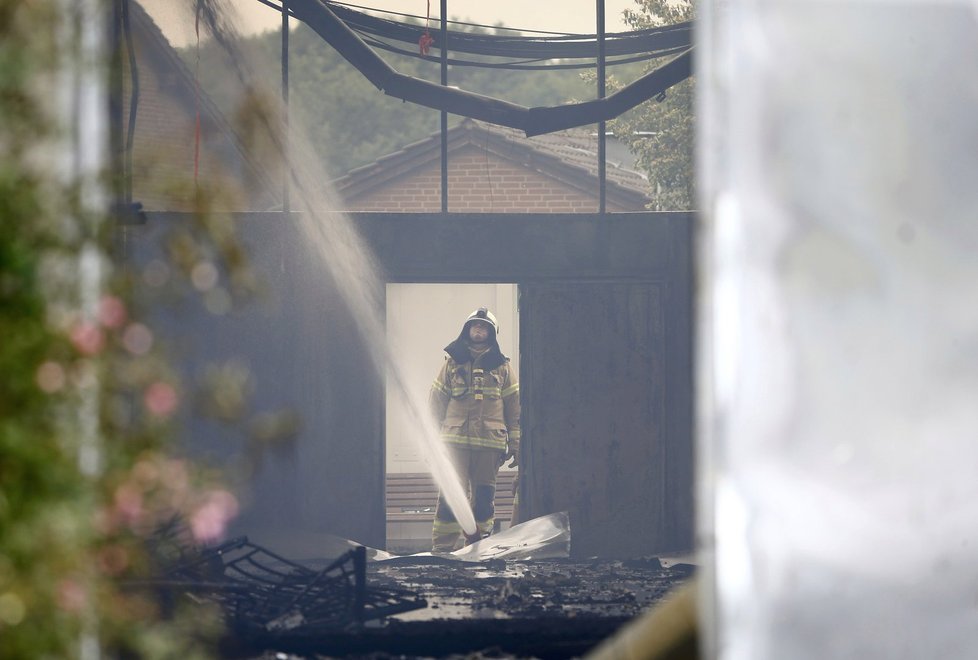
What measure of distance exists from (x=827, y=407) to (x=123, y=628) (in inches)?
50.8

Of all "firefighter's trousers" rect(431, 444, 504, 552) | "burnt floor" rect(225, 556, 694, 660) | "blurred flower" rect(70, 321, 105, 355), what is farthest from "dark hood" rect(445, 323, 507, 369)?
"blurred flower" rect(70, 321, 105, 355)

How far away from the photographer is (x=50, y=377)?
157 cm

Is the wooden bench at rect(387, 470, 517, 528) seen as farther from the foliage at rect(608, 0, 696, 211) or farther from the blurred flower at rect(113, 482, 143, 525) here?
the blurred flower at rect(113, 482, 143, 525)

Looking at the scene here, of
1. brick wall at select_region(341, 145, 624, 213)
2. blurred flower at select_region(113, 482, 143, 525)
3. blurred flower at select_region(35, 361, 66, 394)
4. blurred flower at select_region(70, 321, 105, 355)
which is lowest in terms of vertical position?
blurred flower at select_region(113, 482, 143, 525)

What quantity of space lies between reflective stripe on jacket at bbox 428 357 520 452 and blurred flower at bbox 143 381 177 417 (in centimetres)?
739

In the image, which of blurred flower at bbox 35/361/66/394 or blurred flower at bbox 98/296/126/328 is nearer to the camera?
blurred flower at bbox 35/361/66/394

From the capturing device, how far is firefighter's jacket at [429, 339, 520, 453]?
30.2ft

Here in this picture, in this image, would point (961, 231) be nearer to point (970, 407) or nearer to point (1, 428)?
point (970, 407)

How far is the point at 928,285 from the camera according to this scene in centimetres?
202

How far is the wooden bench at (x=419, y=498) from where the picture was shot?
12.7 metres

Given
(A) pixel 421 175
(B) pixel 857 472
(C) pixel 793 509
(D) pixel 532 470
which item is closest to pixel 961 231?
(B) pixel 857 472

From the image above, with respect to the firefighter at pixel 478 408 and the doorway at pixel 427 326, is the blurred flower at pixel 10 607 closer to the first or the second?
the firefighter at pixel 478 408

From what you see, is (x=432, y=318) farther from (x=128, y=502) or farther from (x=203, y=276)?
(x=128, y=502)

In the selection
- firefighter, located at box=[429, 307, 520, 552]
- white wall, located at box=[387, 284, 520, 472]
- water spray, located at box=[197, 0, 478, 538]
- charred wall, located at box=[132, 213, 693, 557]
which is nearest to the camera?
charred wall, located at box=[132, 213, 693, 557]
